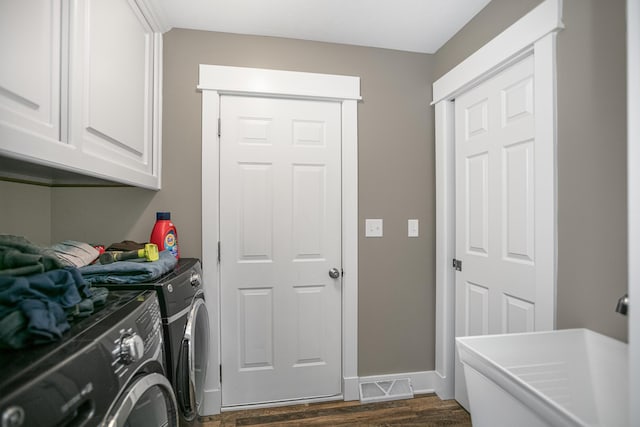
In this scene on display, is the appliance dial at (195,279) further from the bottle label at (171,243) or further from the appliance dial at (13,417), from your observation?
the appliance dial at (13,417)

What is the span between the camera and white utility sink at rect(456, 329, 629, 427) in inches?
33.3

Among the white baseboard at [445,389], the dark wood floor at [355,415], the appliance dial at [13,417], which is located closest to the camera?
the appliance dial at [13,417]

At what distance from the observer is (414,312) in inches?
82.6

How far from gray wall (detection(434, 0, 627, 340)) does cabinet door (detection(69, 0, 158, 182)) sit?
1798 mm

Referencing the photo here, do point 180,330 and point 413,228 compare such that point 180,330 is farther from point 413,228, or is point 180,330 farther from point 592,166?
point 592,166

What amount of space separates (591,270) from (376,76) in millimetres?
1572

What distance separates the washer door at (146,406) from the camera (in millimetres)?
671

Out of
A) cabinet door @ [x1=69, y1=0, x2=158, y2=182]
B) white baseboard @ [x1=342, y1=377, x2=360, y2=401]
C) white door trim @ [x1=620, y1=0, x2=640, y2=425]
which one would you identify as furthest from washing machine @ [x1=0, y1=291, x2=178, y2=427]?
white baseboard @ [x1=342, y1=377, x2=360, y2=401]

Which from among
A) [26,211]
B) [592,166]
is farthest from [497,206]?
[26,211]

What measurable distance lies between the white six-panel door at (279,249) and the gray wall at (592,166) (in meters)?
1.16

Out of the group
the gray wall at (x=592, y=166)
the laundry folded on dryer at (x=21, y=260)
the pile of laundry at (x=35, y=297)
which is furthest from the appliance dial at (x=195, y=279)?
the gray wall at (x=592, y=166)

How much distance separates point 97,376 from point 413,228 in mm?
1839

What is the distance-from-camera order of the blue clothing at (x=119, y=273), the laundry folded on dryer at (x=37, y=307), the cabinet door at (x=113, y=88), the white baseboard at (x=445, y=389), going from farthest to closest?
the white baseboard at (x=445, y=389), the blue clothing at (x=119, y=273), the cabinet door at (x=113, y=88), the laundry folded on dryer at (x=37, y=307)

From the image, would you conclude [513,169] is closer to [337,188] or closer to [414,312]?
[337,188]
